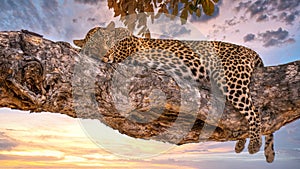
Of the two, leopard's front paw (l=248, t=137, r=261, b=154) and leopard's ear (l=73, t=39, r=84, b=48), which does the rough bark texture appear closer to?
leopard's front paw (l=248, t=137, r=261, b=154)

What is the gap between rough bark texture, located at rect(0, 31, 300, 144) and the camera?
289 cm

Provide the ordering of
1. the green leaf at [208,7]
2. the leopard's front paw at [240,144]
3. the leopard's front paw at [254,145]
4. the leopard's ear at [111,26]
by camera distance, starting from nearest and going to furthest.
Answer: the leopard's front paw at [254,145]
the leopard's front paw at [240,144]
the green leaf at [208,7]
the leopard's ear at [111,26]

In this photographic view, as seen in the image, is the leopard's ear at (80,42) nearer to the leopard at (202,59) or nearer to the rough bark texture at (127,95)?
the leopard at (202,59)

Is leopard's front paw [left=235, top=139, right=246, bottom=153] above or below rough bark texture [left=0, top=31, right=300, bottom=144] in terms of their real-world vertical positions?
below

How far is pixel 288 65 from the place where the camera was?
13.8ft

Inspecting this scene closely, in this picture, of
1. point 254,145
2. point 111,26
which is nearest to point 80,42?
point 111,26

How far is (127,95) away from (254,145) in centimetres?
182

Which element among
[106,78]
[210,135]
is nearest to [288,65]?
[210,135]

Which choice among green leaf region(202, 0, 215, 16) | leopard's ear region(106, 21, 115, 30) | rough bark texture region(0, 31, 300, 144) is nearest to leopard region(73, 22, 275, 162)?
leopard's ear region(106, 21, 115, 30)

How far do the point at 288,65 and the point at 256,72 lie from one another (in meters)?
0.36

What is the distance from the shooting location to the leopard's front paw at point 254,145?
4273 mm

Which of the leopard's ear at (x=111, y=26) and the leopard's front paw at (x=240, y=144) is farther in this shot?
the leopard's ear at (x=111, y=26)

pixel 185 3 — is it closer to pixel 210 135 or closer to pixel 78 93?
pixel 210 135

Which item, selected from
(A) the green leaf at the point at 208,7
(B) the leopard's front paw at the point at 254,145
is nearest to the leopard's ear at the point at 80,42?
(A) the green leaf at the point at 208,7
